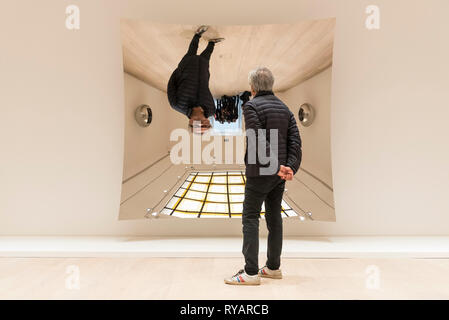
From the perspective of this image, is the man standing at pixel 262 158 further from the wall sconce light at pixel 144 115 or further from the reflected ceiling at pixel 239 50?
the wall sconce light at pixel 144 115

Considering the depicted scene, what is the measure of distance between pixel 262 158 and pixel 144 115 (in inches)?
56.3

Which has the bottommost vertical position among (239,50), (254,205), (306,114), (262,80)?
(254,205)

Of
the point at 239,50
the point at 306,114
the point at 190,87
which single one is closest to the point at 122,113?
the point at 190,87

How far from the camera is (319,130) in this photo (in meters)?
3.26

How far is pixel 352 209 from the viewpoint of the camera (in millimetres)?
3562

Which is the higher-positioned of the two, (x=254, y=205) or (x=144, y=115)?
(x=144, y=115)

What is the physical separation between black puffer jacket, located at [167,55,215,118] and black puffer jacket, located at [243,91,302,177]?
893mm

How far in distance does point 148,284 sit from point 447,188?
9.38 feet

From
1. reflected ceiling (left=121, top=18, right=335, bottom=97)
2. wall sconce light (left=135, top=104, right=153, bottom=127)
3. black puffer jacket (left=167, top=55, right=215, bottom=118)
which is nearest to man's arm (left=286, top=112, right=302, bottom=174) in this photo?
reflected ceiling (left=121, top=18, right=335, bottom=97)

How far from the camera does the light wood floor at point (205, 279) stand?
2.16 m

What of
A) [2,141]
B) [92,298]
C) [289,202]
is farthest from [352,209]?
[2,141]

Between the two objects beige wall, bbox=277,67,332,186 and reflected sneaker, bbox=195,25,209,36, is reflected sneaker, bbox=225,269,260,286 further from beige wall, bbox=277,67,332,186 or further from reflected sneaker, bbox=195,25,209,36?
reflected sneaker, bbox=195,25,209,36

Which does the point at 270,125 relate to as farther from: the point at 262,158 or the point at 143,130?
the point at 143,130

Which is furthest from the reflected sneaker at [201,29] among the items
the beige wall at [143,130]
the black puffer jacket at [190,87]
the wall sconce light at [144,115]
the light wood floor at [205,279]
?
the light wood floor at [205,279]
